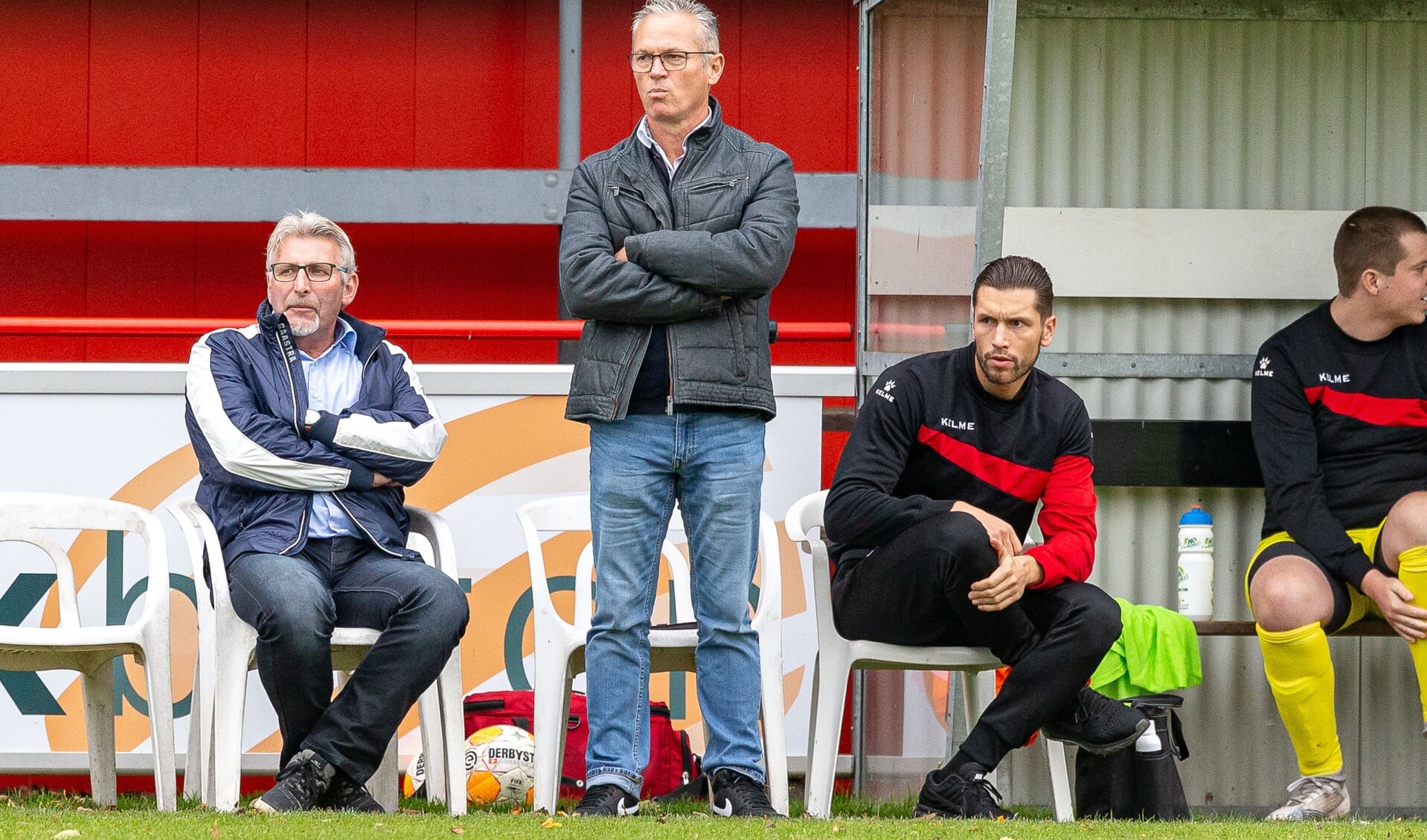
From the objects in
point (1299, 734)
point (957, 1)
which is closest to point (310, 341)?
point (957, 1)

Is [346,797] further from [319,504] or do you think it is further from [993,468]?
[993,468]

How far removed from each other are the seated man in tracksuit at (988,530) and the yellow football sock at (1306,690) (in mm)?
563

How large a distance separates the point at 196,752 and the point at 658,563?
116 centimetres

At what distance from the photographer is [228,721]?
142 inches

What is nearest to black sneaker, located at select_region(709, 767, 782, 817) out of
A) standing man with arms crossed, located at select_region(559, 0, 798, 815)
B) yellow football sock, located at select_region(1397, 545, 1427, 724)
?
standing man with arms crossed, located at select_region(559, 0, 798, 815)

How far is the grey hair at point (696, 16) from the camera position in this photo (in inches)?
144

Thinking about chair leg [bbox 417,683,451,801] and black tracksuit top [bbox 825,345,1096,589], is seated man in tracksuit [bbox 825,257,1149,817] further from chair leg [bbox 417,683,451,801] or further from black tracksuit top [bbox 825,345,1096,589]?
chair leg [bbox 417,683,451,801]

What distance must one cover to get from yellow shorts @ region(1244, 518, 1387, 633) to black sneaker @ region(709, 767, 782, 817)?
1383mm

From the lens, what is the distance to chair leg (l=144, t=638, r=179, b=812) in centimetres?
362

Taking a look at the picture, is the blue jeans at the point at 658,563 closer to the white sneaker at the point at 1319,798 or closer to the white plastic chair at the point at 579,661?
the white plastic chair at the point at 579,661

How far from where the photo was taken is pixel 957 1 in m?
4.40

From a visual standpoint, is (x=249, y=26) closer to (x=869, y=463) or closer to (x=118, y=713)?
(x=118, y=713)

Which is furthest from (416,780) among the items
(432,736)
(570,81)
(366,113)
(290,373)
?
(366,113)

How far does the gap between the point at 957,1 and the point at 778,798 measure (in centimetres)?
204
